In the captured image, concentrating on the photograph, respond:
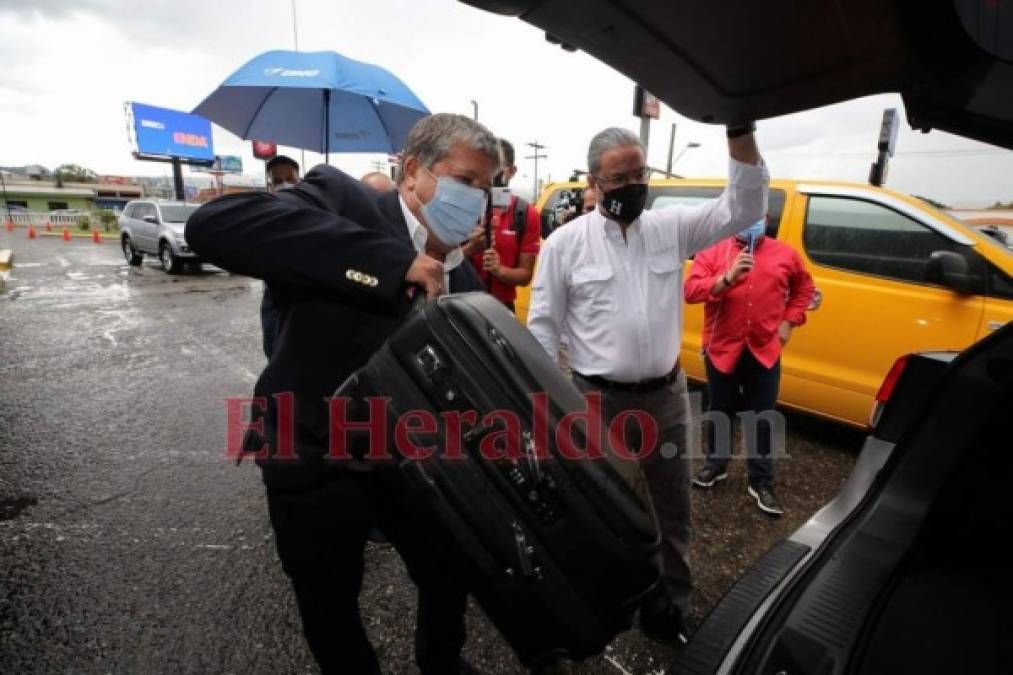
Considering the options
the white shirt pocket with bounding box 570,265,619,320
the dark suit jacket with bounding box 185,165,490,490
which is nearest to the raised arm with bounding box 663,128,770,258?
the white shirt pocket with bounding box 570,265,619,320

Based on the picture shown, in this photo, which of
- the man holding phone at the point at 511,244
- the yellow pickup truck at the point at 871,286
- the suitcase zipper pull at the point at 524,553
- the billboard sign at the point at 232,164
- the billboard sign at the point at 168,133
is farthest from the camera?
the billboard sign at the point at 232,164

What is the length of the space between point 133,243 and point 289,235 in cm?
1610

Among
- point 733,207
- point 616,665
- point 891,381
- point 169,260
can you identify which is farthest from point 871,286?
point 169,260

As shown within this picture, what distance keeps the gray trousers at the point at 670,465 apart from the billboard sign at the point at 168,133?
3389 cm

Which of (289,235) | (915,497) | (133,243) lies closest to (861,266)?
(915,497)

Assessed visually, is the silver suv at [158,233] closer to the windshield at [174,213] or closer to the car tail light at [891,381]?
the windshield at [174,213]

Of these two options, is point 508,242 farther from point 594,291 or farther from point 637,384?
point 637,384

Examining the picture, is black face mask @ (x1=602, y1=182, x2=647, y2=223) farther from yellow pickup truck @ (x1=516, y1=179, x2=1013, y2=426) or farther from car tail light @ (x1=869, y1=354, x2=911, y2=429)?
yellow pickup truck @ (x1=516, y1=179, x2=1013, y2=426)

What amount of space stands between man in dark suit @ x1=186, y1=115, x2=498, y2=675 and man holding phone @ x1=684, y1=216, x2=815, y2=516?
1852 millimetres

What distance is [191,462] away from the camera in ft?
11.3

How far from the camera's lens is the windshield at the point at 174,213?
13.0 m

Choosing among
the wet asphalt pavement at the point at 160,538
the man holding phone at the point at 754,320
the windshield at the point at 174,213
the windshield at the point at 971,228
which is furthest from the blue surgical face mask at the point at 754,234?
the windshield at the point at 174,213

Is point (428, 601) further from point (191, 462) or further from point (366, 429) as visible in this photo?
point (191, 462)

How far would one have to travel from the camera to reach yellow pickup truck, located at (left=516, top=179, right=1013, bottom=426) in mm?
3059
